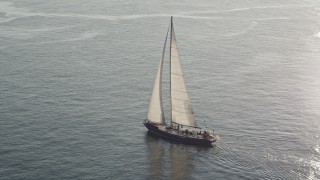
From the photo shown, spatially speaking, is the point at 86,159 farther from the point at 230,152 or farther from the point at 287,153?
the point at 287,153

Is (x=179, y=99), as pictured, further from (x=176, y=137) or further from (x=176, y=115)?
(x=176, y=137)

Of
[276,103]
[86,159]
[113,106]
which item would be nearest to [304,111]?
[276,103]

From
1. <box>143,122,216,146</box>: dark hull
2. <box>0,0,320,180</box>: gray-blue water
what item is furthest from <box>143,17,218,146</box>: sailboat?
<box>0,0,320,180</box>: gray-blue water

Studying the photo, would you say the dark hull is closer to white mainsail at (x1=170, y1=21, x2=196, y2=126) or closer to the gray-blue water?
the gray-blue water

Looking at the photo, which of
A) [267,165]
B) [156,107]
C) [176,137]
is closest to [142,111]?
[156,107]

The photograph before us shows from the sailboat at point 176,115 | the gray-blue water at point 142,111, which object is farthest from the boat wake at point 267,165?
the sailboat at point 176,115

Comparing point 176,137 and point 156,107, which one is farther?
point 156,107

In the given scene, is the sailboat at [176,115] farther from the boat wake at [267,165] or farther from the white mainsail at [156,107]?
the boat wake at [267,165]

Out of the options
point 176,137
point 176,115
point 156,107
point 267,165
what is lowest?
point 267,165

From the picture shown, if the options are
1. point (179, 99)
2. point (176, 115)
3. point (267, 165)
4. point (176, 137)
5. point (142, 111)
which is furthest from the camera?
point (142, 111)
